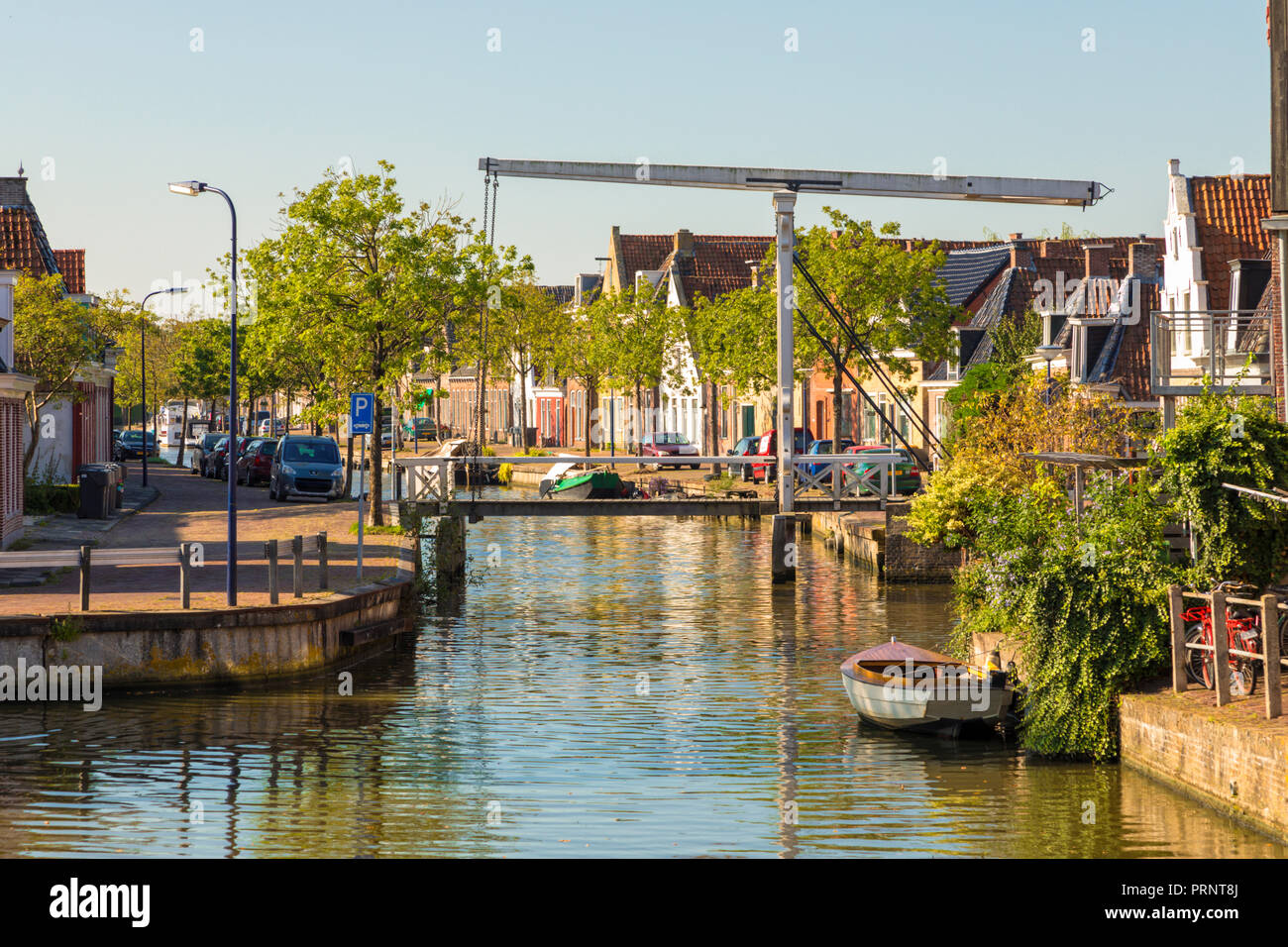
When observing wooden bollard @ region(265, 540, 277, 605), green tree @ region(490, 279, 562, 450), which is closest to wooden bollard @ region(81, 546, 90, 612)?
wooden bollard @ region(265, 540, 277, 605)

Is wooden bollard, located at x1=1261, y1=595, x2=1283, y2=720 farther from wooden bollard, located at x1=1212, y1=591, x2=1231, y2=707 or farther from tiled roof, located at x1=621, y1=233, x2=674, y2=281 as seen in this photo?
tiled roof, located at x1=621, y1=233, x2=674, y2=281

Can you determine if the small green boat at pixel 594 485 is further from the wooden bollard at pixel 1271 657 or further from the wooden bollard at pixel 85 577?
the wooden bollard at pixel 1271 657

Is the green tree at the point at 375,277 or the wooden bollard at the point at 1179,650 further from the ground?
the green tree at the point at 375,277

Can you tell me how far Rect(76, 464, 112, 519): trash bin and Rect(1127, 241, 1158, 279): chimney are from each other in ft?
98.0

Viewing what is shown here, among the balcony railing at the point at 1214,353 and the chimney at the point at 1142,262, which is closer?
the balcony railing at the point at 1214,353

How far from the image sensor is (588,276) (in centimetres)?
10700

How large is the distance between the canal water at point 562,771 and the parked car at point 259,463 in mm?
26930

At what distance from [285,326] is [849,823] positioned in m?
22.6

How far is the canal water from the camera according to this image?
14.2 meters

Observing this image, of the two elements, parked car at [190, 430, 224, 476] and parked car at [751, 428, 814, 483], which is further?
parked car at [190, 430, 224, 476]

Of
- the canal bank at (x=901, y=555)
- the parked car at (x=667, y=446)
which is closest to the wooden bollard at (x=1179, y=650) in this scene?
the canal bank at (x=901, y=555)

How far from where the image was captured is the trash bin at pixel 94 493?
3775 centimetres
